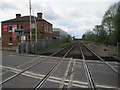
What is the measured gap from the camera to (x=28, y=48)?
26.5 meters

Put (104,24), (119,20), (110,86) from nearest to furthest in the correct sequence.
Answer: (110,86) → (119,20) → (104,24)

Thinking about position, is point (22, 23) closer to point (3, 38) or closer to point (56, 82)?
point (3, 38)

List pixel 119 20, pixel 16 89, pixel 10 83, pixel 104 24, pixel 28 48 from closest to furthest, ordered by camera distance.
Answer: pixel 16 89 → pixel 10 83 → pixel 28 48 → pixel 119 20 → pixel 104 24

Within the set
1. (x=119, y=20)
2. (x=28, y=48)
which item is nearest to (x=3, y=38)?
(x=28, y=48)

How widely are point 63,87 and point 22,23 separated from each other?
42.6m

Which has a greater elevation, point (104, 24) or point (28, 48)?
point (104, 24)

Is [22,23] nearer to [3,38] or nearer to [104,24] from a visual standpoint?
[3,38]

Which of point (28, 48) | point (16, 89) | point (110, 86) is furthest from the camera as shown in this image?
Answer: point (28, 48)

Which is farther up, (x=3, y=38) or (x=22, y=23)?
(x=22, y=23)

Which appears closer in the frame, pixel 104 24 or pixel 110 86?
pixel 110 86

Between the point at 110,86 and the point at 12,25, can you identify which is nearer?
the point at 110,86

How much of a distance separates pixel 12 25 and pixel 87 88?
43656 millimetres

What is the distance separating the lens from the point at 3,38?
158 feet

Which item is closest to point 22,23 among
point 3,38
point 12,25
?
point 12,25
